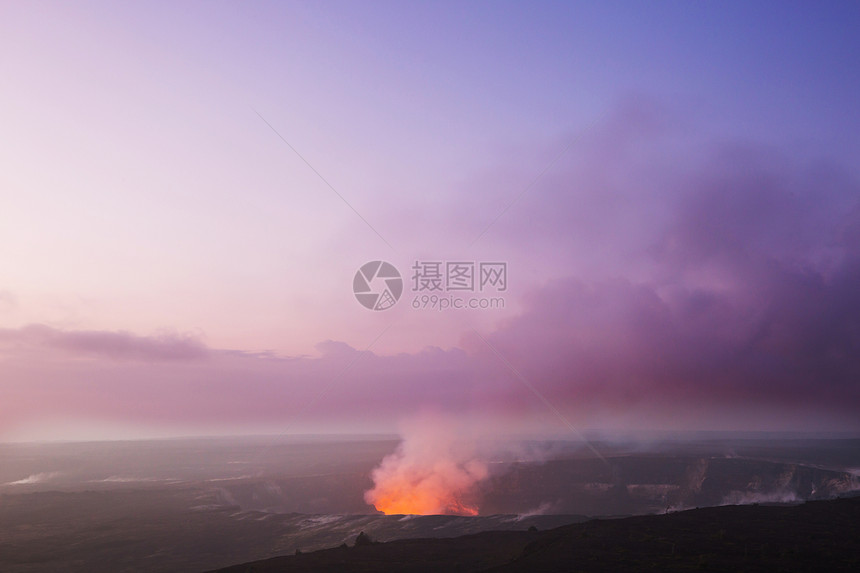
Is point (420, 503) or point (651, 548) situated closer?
point (651, 548)

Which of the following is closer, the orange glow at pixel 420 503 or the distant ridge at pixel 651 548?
the distant ridge at pixel 651 548

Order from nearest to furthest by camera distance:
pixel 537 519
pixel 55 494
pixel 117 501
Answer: pixel 537 519, pixel 117 501, pixel 55 494

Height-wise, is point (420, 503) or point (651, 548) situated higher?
point (651, 548)

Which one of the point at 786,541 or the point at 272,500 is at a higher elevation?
the point at 786,541

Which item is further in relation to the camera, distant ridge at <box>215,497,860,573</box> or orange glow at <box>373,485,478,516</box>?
orange glow at <box>373,485,478,516</box>

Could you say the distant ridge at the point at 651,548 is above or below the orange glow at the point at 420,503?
above

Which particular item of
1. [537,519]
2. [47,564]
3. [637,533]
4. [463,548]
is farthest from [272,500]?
[637,533]

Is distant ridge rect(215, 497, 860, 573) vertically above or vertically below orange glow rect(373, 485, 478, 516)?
above

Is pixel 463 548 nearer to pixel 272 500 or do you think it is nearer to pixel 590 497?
pixel 590 497
